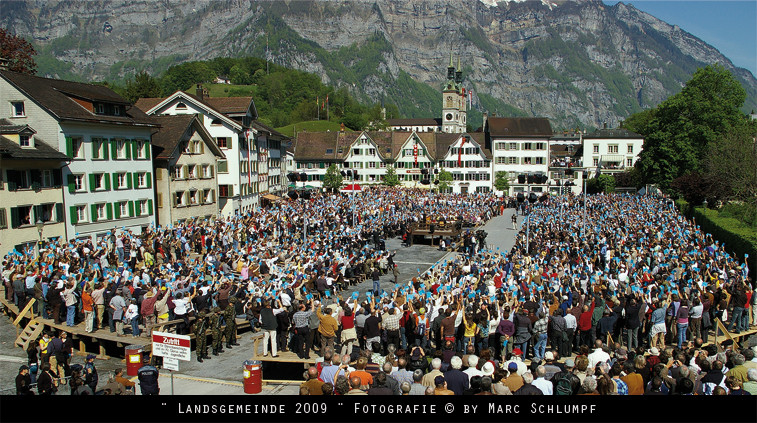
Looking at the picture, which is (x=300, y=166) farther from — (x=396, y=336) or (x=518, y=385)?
(x=518, y=385)

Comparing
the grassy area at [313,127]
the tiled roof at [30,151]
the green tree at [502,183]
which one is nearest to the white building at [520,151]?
the green tree at [502,183]

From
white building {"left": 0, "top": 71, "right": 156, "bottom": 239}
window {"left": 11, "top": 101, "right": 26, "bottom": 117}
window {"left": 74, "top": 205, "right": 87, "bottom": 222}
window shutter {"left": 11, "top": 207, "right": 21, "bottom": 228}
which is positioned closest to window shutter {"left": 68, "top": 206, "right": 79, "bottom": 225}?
white building {"left": 0, "top": 71, "right": 156, "bottom": 239}

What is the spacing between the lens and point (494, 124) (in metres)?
95.4

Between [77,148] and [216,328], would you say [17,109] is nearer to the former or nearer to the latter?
[77,148]

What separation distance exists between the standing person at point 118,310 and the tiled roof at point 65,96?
21145 mm

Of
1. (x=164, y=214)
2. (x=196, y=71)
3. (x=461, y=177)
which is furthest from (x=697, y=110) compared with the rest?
(x=196, y=71)

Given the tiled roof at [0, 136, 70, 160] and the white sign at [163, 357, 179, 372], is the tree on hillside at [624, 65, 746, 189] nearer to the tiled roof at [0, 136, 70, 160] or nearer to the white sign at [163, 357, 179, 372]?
the tiled roof at [0, 136, 70, 160]

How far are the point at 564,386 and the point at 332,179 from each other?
75035 mm

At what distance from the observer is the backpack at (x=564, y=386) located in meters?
9.52

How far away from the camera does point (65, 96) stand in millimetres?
37781

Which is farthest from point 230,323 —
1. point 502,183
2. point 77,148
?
point 502,183

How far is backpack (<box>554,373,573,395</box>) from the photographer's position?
9.52m

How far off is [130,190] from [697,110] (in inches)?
2150

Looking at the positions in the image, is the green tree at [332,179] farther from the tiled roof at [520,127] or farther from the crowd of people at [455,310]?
the crowd of people at [455,310]
